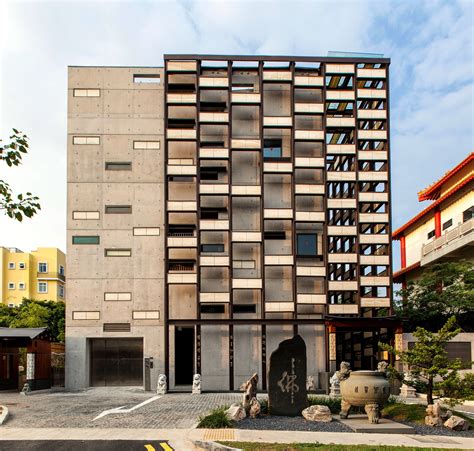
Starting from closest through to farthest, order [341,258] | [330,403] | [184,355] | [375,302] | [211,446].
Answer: [211,446] → [330,403] → [375,302] → [341,258] → [184,355]

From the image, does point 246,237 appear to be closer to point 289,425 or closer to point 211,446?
point 289,425

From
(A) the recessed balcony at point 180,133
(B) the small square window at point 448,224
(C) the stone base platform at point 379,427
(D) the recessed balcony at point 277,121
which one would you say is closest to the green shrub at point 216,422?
(C) the stone base platform at point 379,427

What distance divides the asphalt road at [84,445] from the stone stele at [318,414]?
6.16 meters

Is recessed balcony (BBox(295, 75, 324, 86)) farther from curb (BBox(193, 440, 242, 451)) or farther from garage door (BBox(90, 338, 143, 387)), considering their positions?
curb (BBox(193, 440, 242, 451))

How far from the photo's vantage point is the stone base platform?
20.8m

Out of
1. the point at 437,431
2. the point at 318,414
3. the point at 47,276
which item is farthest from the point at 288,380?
the point at 47,276

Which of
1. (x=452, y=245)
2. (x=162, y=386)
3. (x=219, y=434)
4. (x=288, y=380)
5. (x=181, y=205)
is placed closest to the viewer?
(x=219, y=434)

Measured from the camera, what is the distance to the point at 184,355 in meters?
45.4

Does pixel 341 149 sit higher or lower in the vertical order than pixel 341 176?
higher

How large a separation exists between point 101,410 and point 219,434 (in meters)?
9.43

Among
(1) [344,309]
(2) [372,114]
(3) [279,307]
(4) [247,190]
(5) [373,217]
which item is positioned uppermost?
(2) [372,114]

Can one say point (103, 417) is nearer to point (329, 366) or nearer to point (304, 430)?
point (304, 430)

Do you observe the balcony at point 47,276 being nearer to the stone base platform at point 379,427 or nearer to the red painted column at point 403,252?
the red painted column at point 403,252

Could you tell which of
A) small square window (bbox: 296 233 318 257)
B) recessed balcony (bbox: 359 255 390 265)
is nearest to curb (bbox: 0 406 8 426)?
small square window (bbox: 296 233 318 257)
